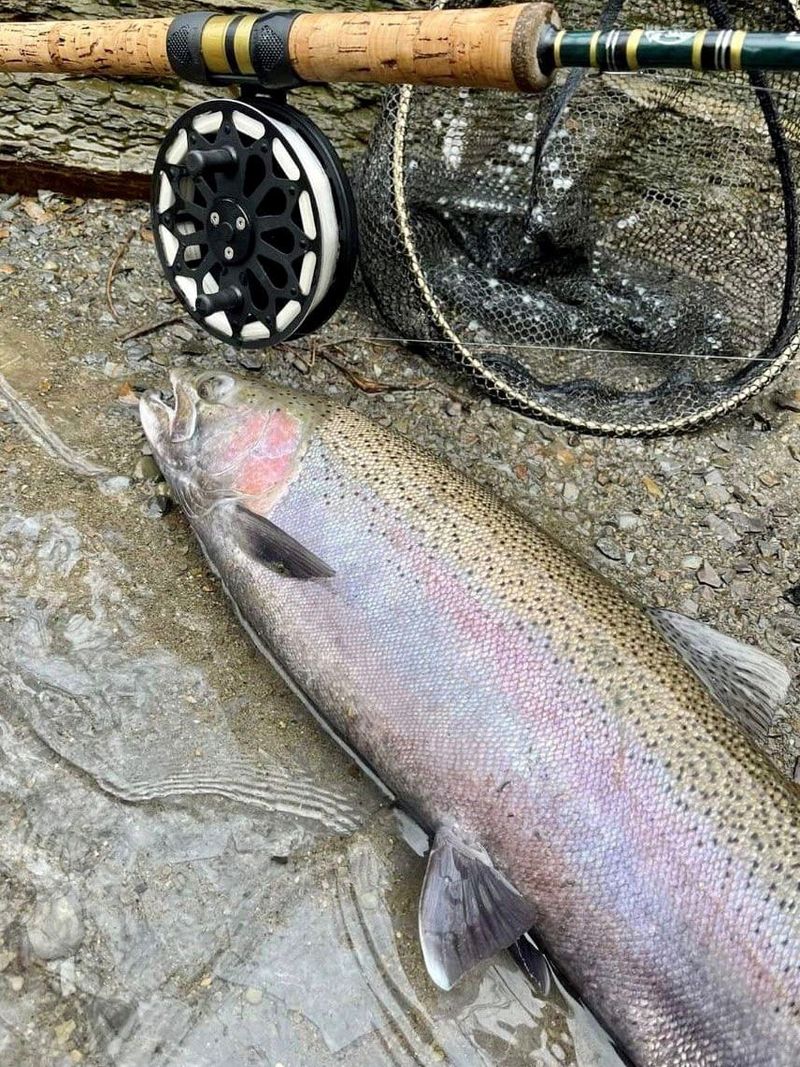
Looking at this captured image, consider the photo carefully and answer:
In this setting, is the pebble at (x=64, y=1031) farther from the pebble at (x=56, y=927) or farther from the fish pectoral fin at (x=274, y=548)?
the fish pectoral fin at (x=274, y=548)

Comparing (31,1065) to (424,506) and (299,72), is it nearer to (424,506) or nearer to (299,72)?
(424,506)

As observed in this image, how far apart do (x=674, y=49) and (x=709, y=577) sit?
5.26ft

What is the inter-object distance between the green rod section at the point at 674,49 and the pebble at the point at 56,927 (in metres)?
2.18

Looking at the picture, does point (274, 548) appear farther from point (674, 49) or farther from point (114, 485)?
point (674, 49)

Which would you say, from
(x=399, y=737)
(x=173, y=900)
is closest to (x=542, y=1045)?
(x=399, y=737)

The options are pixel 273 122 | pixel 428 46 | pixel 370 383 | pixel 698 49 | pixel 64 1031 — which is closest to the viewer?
pixel 698 49

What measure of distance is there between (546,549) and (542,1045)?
119 cm

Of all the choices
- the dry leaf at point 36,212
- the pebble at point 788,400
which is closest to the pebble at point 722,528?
the pebble at point 788,400

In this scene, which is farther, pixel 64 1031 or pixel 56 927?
pixel 56 927

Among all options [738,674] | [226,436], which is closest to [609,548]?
[738,674]

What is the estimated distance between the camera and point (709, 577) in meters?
2.90

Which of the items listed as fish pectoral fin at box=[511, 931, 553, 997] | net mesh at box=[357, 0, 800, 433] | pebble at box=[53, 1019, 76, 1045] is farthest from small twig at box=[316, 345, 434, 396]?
pebble at box=[53, 1019, 76, 1045]

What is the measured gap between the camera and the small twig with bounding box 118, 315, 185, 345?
10.4 feet

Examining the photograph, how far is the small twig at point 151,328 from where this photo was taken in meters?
3.18
